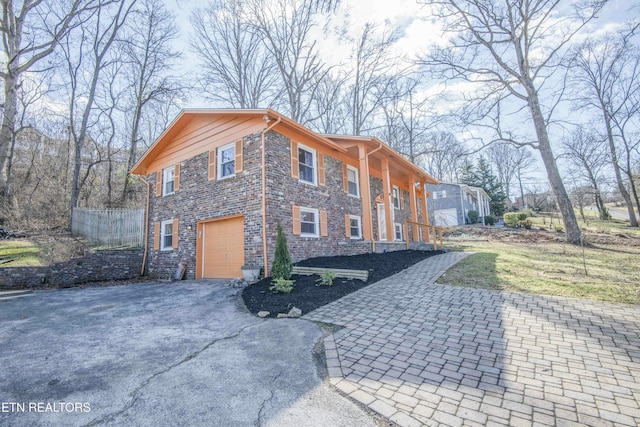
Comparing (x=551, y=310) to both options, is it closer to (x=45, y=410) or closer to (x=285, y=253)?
(x=285, y=253)

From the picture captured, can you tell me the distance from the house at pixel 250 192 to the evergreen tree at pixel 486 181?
27356 millimetres

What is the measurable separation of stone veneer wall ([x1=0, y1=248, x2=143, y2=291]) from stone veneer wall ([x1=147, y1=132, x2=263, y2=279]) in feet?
2.47

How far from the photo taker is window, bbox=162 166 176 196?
11.6 m

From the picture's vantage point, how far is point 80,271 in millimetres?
9391

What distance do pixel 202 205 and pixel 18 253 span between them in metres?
5.92

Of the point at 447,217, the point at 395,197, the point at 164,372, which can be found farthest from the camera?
the point at 447,217

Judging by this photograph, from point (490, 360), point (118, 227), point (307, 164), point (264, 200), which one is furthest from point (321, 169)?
point (118, 227)

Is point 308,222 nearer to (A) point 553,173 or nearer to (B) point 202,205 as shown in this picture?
(B) point 202,205

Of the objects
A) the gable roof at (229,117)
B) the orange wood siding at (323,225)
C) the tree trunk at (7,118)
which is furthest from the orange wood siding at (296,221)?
the tree trunk at (7,118)

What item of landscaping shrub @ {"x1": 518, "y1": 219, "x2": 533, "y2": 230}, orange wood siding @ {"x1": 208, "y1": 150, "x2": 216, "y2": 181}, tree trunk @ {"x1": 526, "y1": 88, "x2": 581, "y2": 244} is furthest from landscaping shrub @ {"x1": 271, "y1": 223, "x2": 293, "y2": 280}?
landscaping shrub @ {"x1": 518, "y1": 219, "x2": 533, "y2": 230}

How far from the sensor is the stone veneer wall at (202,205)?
8289mm

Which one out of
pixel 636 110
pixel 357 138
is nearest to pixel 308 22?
pixel 357 138

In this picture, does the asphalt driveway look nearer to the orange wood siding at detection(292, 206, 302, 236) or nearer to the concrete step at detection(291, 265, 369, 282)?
the concrete step at detection(291, 265, 369, 282)

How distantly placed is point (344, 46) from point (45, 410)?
19630 mm
